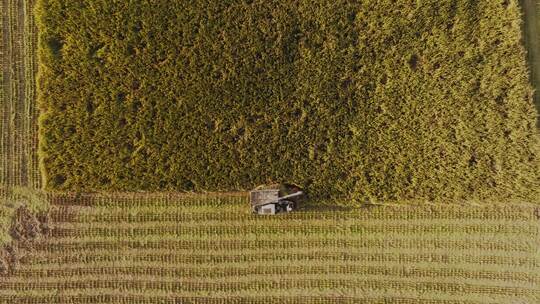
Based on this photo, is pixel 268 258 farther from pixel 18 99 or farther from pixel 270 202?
pixel 18 99

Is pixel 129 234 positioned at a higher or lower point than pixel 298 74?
lower

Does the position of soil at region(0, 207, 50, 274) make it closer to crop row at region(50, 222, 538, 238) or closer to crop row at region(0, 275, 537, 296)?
crop row at region(50, 222, 538, 238)

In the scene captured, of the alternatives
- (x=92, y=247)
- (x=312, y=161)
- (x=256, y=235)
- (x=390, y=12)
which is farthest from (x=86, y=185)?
(x=390, y=12)

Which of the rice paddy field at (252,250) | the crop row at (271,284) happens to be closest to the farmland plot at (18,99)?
the rice paddy field at (252,250)

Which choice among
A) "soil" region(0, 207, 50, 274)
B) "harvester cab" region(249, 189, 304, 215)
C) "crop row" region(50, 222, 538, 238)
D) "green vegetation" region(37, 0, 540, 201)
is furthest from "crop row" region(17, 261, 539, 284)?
"green vegetation" region(37, 0, 540, 201)

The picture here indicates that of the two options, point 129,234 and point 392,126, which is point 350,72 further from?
point 129,234

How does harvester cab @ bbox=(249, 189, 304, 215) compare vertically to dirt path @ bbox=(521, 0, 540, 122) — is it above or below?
below
